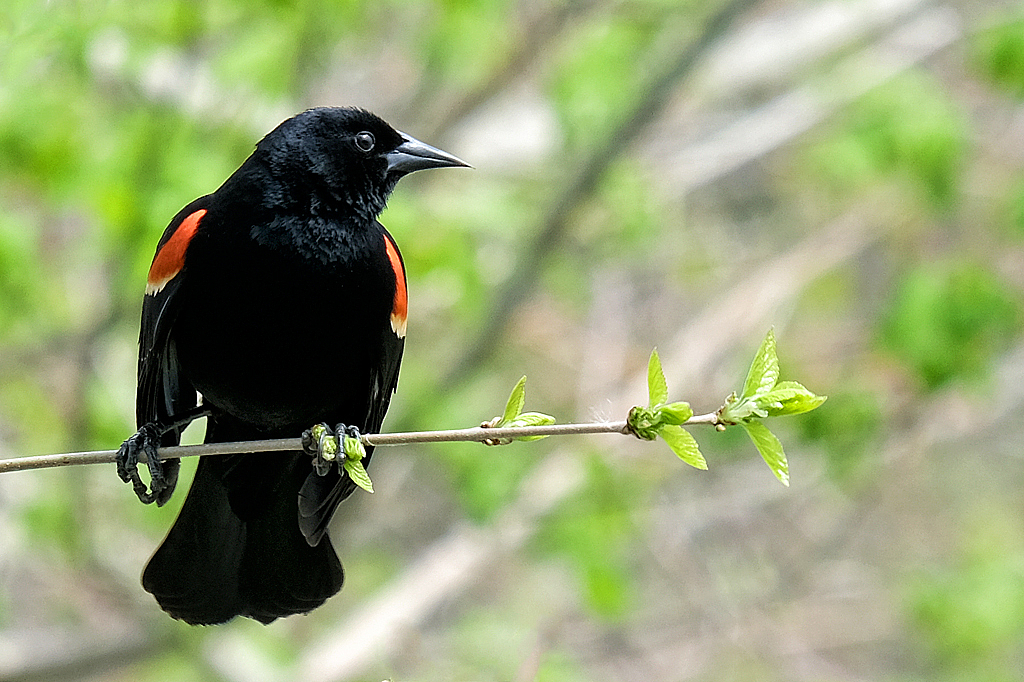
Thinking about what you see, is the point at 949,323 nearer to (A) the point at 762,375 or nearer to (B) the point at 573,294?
(B) the point at 573,294

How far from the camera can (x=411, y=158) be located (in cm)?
307

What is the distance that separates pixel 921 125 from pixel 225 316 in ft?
14.4

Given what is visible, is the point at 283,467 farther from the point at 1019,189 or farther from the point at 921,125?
the point at 1019,189

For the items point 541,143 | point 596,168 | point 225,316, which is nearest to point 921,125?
point 596,168

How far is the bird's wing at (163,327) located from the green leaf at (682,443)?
4.58 feet

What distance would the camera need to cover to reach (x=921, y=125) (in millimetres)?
5902

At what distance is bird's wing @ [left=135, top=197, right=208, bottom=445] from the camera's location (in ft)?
8.95

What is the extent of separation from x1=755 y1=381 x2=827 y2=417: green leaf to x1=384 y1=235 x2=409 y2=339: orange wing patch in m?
1.19

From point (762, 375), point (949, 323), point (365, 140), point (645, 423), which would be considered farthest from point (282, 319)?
point (949, 323)

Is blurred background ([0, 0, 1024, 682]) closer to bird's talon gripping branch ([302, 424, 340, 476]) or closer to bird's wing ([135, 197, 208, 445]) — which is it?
bird's wing ([135, 197, 208, 445])

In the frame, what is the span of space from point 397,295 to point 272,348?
340mm

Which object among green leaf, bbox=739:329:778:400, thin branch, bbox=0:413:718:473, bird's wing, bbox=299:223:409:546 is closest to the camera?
thin branch, bbox=0:413:718:473

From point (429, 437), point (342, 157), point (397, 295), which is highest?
point (342, 157)

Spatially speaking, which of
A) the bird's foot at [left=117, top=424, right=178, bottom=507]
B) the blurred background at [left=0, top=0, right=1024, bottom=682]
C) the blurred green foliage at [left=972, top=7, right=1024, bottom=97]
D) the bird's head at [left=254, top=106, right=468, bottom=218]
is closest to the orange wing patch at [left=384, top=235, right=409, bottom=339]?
the bird's head at [left=254, top=106, right=468, bottom=218]
